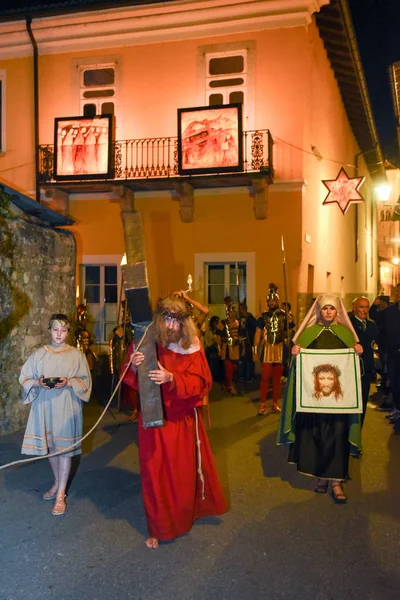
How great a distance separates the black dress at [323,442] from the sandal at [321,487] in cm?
18

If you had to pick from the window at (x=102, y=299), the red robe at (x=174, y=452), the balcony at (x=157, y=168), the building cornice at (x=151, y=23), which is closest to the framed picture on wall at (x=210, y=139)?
the balcony at (x=157, y=168)

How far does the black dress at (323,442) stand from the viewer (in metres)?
5.17

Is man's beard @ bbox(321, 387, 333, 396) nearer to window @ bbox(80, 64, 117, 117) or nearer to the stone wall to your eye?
the stone wall

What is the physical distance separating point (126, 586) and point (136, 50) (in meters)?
12.8

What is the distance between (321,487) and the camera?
17.4 feet

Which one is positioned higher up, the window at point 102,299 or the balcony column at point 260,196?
the balcony column at point 260,196

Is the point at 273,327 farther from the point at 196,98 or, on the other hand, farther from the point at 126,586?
the point at 196,98

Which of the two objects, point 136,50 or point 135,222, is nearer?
point 135,222

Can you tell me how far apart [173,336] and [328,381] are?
74.8 inches

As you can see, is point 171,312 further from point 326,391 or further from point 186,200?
point 186,200

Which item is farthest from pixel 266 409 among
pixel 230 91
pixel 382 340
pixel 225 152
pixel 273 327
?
pixel 230 91

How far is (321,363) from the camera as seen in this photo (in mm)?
5332

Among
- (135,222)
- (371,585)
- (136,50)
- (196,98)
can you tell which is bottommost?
(371,585)

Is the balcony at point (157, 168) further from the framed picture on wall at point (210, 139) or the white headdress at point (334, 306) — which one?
the white headdress at point (334, 306)
